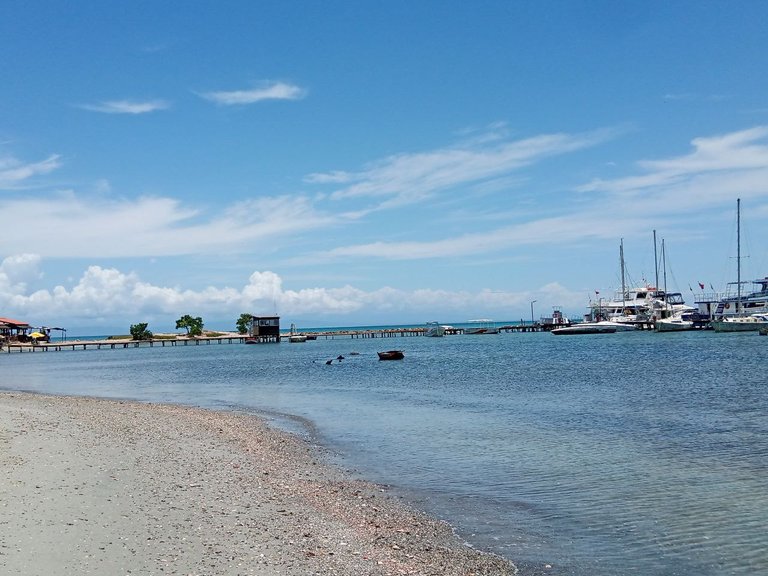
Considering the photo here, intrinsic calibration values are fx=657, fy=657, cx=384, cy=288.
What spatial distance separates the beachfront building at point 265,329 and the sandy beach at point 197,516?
12801cm

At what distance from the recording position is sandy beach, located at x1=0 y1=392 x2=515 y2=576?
333 inches

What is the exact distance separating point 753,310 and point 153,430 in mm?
107967

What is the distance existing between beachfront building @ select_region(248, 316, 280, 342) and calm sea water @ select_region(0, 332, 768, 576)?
10023cm

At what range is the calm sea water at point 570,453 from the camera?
35.4ft

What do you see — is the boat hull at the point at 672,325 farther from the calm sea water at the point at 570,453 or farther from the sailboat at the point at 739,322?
the calm sea water at the point at 570,453

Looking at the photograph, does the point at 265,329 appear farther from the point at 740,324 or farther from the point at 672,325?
the point at 740,324

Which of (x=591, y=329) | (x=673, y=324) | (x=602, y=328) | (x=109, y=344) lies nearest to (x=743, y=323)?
(x=673, y=324)

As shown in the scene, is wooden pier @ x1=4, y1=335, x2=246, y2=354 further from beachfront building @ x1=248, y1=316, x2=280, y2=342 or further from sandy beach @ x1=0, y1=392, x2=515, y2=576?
sandy beach @ x1=0, y1=392, x2=515, y2=576

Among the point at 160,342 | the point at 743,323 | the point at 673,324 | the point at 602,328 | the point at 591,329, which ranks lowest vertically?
the point at 160,342

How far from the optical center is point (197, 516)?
10.6m

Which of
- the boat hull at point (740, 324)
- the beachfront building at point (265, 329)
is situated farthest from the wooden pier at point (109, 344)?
the boat hull at point (740, 324)

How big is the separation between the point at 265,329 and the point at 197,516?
452ft

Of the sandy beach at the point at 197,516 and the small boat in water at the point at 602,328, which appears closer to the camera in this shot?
the sandy beach at the point at 197,516

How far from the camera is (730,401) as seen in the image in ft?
94.0
